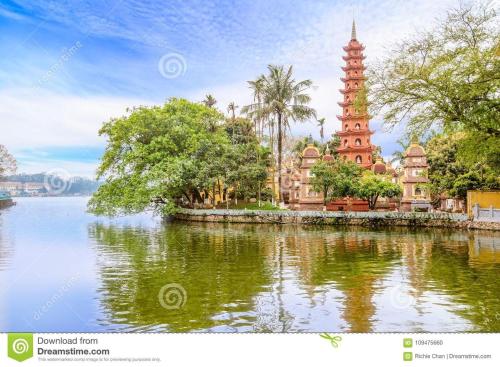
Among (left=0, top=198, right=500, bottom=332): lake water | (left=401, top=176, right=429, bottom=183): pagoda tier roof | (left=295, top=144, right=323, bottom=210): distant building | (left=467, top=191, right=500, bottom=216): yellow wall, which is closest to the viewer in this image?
(left=0, top=198, right=500, bottom=332): lake water

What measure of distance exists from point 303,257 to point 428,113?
12.9 feet

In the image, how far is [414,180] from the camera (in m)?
24.2

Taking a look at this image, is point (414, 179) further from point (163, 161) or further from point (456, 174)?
point (163, 161)

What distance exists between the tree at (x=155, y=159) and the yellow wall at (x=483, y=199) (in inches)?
426

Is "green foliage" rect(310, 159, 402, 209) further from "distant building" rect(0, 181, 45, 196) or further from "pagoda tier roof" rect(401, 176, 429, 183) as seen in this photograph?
"distant building" rect(0, 181, 45, 196)

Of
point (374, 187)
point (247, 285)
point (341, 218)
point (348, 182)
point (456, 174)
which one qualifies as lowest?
point (247, 285)

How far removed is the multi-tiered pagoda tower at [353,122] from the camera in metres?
28.0

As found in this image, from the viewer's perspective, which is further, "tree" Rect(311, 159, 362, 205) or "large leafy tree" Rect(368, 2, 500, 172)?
"tree" Rect(311, 159, 362, 205)

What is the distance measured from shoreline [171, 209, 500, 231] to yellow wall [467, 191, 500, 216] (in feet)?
2.06

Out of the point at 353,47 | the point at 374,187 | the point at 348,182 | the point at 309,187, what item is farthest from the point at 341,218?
the point at 353,47

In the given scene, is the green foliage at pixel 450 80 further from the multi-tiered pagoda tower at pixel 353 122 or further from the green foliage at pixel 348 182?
the multi-tiered pagoda tower at pixel 353 122

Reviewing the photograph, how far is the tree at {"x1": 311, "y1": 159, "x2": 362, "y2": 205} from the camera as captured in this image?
22406 millimetres

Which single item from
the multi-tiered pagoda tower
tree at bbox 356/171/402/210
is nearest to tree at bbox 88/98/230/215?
tree at bbox 356/171/402/210

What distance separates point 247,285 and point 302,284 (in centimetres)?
81
